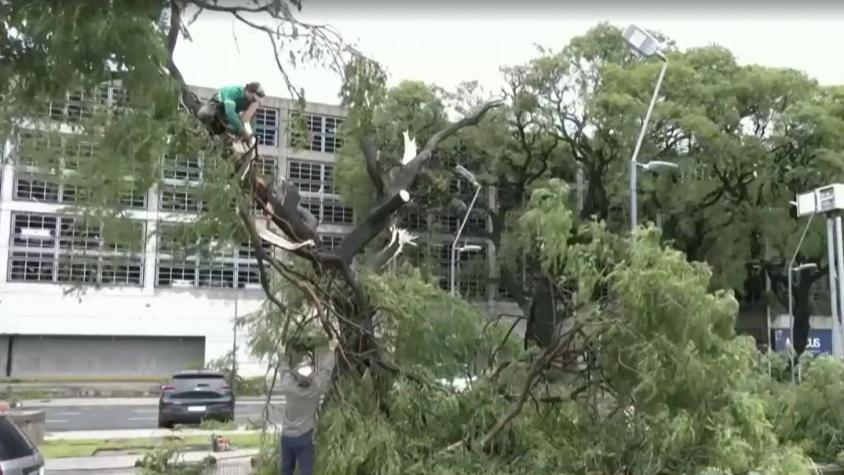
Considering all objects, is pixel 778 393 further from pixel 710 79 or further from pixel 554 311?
pixel 710 79

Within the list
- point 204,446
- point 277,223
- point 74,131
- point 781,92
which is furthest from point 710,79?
point 74,131

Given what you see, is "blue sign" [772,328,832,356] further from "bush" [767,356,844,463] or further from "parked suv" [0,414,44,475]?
"parked suv" [0,414,44,475]

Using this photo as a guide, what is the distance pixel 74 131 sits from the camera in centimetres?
507

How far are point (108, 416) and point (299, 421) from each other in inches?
769

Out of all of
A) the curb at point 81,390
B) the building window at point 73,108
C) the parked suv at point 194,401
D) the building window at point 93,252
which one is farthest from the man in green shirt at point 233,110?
the curb at point 81,390

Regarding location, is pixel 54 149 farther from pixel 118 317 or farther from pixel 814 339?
pixel 118 317

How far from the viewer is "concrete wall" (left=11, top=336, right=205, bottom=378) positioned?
4134cm

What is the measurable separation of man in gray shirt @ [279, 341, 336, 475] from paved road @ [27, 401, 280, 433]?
445 inches

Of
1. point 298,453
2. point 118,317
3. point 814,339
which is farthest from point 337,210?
point 298,453

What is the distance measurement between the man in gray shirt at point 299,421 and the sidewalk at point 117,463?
103 inches

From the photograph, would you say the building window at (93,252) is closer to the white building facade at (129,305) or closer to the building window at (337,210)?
the white building facade at (129,305)

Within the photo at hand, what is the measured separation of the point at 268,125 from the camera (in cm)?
1005

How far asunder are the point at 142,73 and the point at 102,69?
0.21 meters

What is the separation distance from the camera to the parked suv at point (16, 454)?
695 cm
